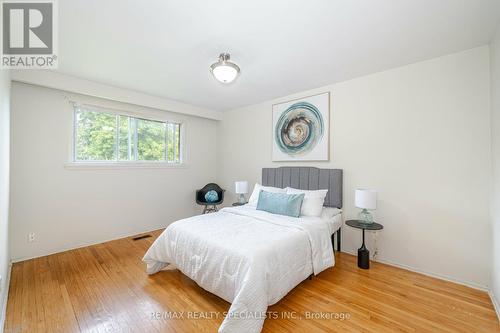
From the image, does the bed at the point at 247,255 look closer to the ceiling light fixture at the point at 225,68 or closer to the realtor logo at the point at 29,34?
the ceiling light fixture at the point at 225,68

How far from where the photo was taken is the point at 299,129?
3613 mm

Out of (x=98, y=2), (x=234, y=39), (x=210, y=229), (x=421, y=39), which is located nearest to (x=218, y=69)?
(x=234, y=39)

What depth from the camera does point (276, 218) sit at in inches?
104

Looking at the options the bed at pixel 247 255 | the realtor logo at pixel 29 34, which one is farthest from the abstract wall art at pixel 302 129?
the realtor logo at pixel 29 34

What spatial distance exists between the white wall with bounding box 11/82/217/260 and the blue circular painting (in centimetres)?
244

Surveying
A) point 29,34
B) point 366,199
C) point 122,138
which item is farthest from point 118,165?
point 366,199

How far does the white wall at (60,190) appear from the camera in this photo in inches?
110

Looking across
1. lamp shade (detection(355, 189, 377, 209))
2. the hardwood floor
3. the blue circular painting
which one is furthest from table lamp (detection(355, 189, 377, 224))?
the blue circular painting

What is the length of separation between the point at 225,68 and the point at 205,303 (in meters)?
2.35

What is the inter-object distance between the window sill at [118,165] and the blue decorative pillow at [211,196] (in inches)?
29.7

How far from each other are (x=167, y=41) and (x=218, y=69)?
1.83ft

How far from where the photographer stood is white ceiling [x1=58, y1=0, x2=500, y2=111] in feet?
5.54

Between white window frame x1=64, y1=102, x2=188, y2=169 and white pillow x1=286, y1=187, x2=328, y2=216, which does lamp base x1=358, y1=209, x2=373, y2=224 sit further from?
white window frame x1=64, y1=102, x2=188, y2=169

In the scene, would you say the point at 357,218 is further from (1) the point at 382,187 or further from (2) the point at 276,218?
(2) the point at 276,218
